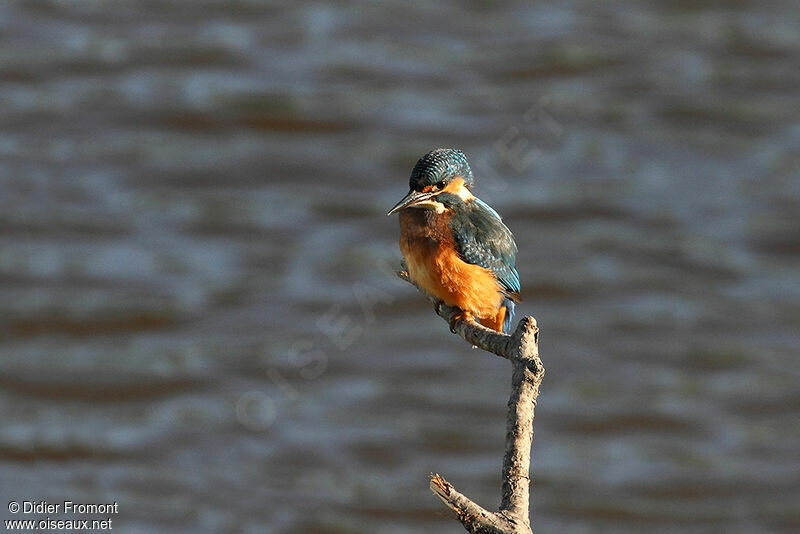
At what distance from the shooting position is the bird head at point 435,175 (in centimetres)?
334

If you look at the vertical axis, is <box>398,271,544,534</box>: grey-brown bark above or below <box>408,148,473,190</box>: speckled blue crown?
below

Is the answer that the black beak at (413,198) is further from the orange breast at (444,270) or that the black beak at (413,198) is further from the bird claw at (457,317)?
the bird claw at (457,317)

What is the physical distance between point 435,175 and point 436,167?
31 mm

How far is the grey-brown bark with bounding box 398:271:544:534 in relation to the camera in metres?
1.95

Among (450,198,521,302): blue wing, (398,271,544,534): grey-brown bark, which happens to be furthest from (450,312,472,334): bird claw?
(398,271,544,534): grey-brown bark

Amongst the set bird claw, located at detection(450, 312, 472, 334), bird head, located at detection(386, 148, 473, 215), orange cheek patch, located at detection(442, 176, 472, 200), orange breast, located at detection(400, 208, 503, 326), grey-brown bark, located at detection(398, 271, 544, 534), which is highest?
orange cheek patch, located at detection(442, 176, 472, 200)

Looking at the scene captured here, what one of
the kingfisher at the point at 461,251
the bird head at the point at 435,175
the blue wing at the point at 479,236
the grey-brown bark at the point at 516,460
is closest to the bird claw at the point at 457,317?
the kingfisher at the point at 461,251

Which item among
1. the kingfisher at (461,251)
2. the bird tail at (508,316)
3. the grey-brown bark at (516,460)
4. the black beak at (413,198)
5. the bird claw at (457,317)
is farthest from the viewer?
the bird tail at (508,316)

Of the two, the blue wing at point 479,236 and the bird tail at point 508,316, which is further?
the bird tail at point 508,316

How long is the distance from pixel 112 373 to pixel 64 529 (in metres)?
2.19

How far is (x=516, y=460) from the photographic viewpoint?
2.12 m

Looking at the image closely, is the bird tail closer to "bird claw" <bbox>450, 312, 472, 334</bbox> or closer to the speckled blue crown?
"bird claw" <bbox>450, 312, 472, 334</bbox>

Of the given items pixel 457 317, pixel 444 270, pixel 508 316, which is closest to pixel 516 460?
pixel 457 317

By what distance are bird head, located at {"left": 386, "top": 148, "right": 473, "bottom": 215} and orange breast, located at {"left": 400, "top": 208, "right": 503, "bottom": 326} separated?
0.15 m
